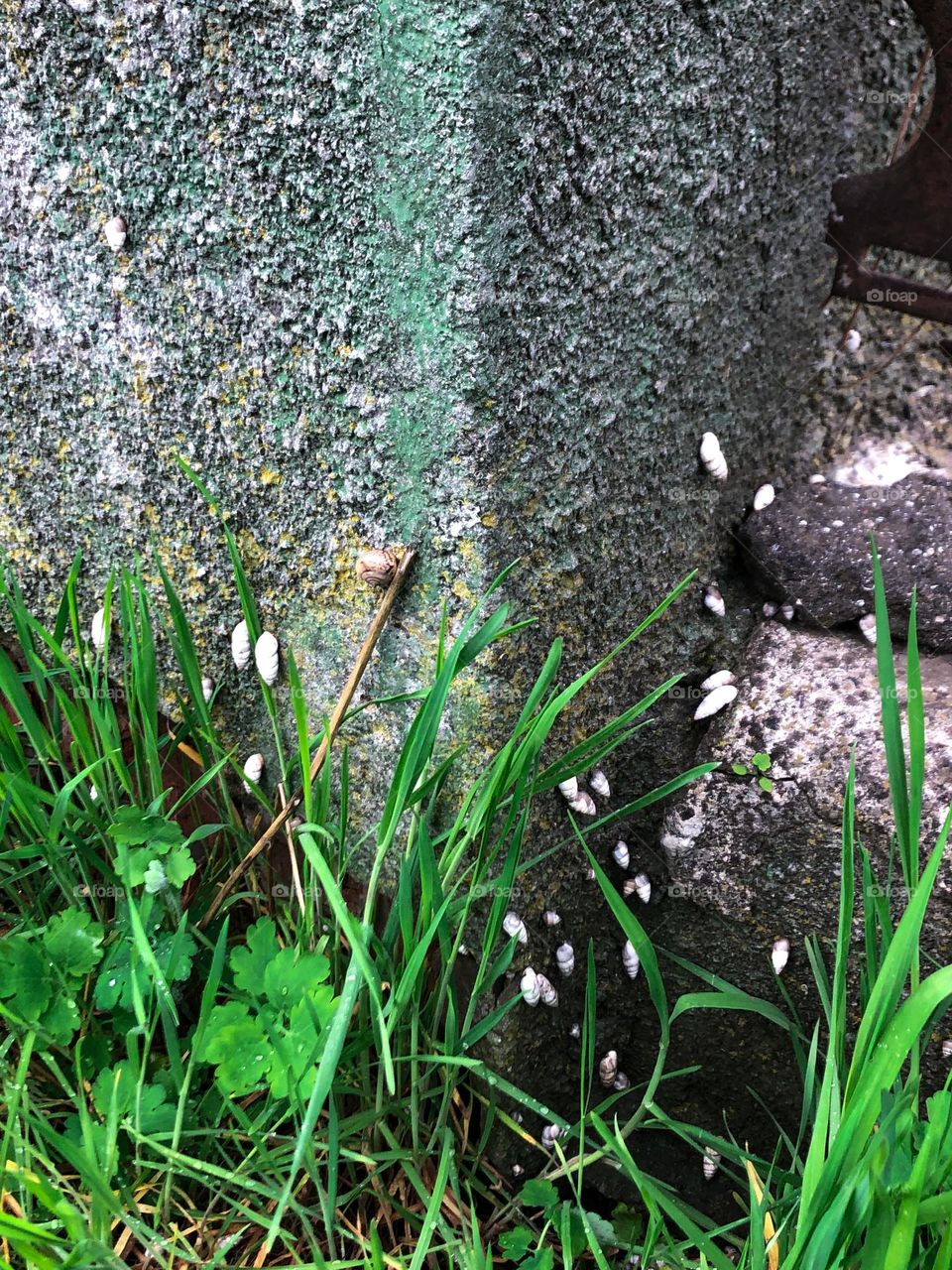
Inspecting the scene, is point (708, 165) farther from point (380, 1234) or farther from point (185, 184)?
point (380, 1234)

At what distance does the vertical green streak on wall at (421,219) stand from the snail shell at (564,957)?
54cm

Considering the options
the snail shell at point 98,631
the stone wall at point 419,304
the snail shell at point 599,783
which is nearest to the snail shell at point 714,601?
the stone wall at point 419,304

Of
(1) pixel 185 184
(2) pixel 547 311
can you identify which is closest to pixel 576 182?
(2) pixel 547 311

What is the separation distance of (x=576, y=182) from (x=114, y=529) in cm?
68

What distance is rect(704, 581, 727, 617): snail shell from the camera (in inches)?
50.6

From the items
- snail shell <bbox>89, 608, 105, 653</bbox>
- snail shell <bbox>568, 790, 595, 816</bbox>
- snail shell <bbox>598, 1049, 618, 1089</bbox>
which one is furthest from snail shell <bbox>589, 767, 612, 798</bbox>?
snail shell <bbox>89, 608, 105, 653</bbox>

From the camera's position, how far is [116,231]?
1.12 meters

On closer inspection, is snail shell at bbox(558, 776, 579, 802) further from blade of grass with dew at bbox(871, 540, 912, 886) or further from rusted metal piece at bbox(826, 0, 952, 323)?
rusted metal piece at bbox(826, 0, 952, 323)

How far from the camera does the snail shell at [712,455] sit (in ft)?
4.06

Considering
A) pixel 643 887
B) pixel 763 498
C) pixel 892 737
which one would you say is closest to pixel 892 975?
pixel 892 737

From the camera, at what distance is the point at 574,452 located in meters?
1.09

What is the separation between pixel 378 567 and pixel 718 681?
46 cm

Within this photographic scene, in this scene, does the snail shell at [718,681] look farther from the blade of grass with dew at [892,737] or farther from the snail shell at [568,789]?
the blade of grass with dew at [892,737]

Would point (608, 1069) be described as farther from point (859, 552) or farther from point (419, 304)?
point (419, 304)
